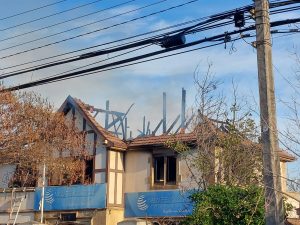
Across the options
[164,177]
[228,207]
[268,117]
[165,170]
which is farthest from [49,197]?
[268,117]

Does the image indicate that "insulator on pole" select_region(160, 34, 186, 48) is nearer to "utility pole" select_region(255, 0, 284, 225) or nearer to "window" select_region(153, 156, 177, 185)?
"utility pole" select_region(255, 0, 284, 225)

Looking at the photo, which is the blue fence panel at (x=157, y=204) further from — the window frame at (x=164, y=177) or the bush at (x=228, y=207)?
the bush at (x=228, y=207)

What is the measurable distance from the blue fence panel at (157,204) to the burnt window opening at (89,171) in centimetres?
212

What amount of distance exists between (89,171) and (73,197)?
5.24ft

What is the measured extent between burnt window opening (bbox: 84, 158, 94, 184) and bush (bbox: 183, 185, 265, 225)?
1145 centimetres

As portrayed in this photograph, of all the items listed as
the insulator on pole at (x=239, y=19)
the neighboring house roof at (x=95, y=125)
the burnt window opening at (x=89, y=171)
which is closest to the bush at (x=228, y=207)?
the insulator on pole at (x=239, y=19)

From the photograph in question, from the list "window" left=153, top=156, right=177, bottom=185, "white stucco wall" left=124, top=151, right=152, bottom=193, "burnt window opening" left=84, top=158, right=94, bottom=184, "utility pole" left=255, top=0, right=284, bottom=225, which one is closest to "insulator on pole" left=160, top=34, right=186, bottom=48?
"utility pole" left=255, top=0, right=284, bottom=225

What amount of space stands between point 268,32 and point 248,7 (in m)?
1.06

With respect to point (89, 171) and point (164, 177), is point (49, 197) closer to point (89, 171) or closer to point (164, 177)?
point (89, 171)

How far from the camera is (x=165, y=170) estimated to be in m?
27.9

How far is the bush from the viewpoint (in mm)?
17734

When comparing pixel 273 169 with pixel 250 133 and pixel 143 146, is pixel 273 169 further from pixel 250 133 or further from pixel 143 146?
pixel 143 146

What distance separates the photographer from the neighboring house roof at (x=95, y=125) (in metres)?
28.5

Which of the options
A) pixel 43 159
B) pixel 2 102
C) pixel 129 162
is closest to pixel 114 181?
pixel 129 162
